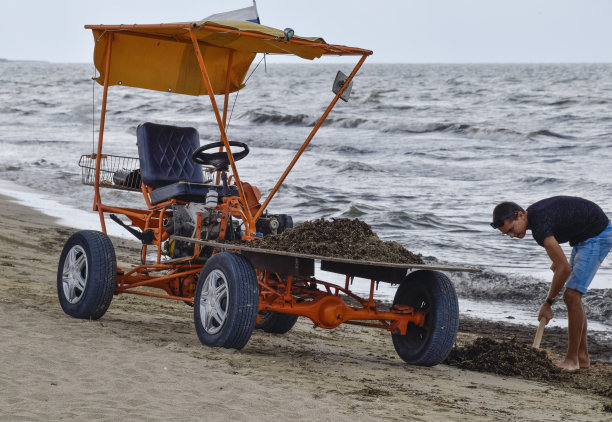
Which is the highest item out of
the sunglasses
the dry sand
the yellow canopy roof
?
the yellow canopy roof

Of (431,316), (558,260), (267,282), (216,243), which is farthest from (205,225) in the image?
(558,260)

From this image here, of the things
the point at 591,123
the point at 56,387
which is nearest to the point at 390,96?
the point at 591,123

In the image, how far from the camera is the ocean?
13875 millimetres

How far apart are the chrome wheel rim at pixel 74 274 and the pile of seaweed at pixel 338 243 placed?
5.68 ft

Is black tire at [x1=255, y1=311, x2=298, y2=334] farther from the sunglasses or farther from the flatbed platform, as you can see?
the sunglasses

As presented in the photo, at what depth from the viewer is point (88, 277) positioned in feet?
25.7

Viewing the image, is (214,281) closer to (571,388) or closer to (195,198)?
(195,198)

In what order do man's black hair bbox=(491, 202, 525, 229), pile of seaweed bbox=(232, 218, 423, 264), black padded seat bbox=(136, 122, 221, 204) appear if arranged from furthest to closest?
black padded seat bbox=(136, 122, 221, 204), man's black hair bbox=(491, 202, 525, 229), pile of seaweed bbox=(232, 218, 423, 264)

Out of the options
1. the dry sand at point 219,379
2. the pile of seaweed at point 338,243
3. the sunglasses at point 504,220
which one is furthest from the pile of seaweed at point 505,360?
the pile of seaweed at point 338,243

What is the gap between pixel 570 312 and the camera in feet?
25.7

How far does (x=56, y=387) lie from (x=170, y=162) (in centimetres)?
369

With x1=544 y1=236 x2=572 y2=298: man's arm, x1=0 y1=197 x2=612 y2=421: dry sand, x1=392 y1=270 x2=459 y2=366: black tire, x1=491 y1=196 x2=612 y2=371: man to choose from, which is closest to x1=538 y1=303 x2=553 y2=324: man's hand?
x1=491 y1=196 x2=612 y2=371: man

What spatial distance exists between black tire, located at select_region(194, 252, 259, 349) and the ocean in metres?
2.07

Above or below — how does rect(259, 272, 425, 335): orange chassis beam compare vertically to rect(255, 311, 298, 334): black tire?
above
